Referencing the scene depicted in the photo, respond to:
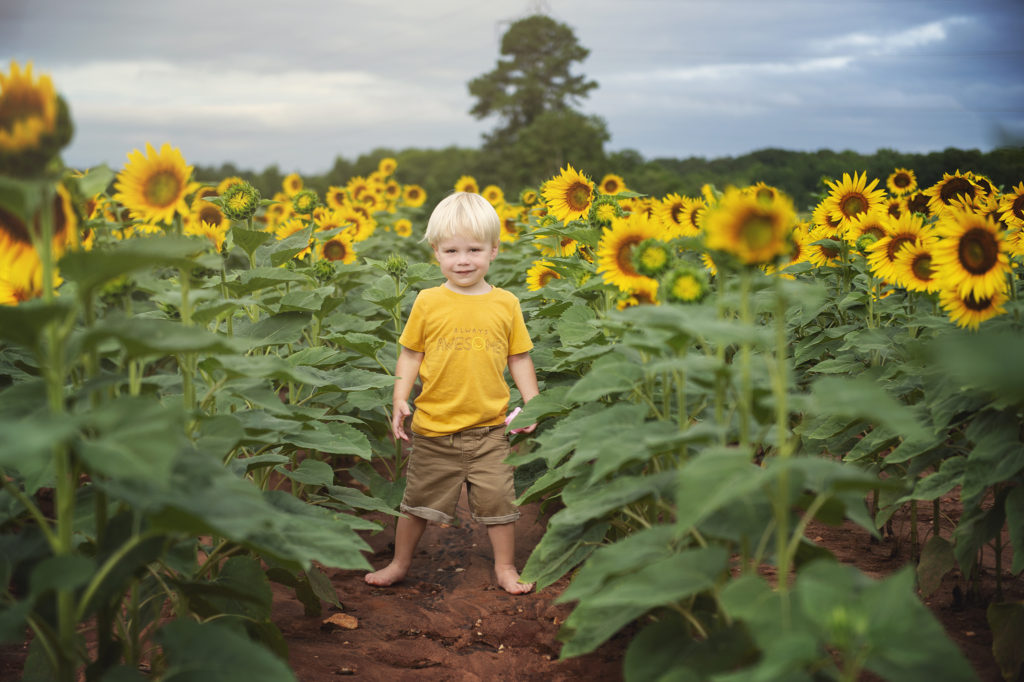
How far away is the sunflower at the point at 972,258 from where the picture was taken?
8.14ft

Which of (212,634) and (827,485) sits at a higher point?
(827,485)

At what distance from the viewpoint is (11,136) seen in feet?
4.98

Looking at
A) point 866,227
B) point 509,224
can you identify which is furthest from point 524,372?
point 509,224

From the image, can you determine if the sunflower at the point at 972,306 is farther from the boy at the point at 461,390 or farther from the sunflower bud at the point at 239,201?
the sunflower bud at the point at 239,201

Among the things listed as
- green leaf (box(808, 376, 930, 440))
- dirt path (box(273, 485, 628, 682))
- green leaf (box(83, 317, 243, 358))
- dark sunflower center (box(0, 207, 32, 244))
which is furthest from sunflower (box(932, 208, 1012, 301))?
dark sunflower center (box(0, 207, 32, 244))

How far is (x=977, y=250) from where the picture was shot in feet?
8.28

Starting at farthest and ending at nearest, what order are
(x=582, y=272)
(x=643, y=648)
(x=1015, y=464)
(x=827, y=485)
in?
(x=582, y=272)
(x=1015, y=464)
(x=643, y=648)
(x=827, y=485)

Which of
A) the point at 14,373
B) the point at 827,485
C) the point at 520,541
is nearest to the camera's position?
the point at 827,485

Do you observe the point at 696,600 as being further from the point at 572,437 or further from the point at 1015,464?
the point at 1015,464

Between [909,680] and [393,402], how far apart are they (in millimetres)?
2689

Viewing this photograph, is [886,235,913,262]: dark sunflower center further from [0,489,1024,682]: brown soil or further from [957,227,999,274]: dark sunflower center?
[0,489,1024,682]: brown soil

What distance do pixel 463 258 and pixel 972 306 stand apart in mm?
1994

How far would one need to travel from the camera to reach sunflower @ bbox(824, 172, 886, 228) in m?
4.34

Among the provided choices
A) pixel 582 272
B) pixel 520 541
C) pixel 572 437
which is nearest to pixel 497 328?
pixel 582 272
